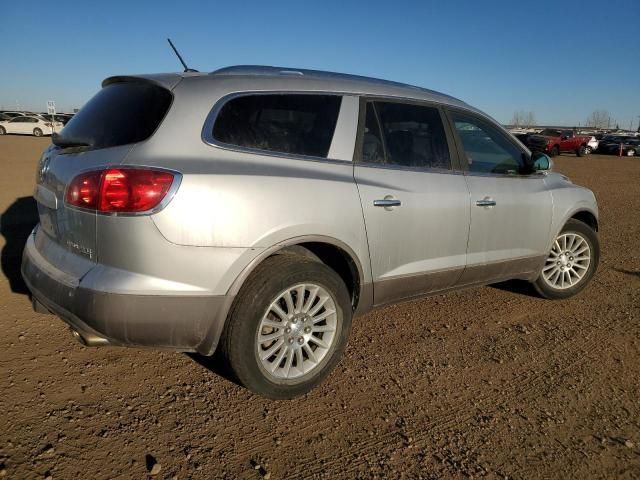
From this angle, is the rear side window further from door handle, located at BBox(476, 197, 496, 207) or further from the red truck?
the red truck

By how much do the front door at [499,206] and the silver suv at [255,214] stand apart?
3cm

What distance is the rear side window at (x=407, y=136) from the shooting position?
10.6 feet

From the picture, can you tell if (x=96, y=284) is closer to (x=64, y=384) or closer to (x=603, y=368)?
(x=64, y=384)

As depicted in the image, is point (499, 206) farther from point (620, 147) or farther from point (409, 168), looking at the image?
point (620, 147)

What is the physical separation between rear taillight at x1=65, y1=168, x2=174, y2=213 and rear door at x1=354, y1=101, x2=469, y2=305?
1.17 metres

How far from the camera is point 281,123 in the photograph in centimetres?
289

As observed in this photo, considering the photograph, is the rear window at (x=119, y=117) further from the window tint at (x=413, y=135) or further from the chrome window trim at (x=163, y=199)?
the window tint at (x=413, y=135)

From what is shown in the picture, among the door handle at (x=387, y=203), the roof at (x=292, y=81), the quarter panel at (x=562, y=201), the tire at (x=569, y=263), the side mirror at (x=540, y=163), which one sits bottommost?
the tire at (x=569, y=263)

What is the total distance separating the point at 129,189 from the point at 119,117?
1.93 feet

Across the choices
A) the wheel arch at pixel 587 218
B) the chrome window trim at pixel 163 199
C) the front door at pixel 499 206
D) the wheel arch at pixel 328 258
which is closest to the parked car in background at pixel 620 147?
the wheel arch at pixel 587 218

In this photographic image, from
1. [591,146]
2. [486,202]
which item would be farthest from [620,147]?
[486,202]

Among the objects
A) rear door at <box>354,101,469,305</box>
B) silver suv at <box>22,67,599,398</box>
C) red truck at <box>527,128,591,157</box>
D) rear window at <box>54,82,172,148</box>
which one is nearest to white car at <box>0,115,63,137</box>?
red truck at <box>527,128,591,157</box>

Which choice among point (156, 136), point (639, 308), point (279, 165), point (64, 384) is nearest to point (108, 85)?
point (156, 136)

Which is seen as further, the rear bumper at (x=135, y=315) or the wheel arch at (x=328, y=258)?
the wheel arch at (x=328, y=258)
